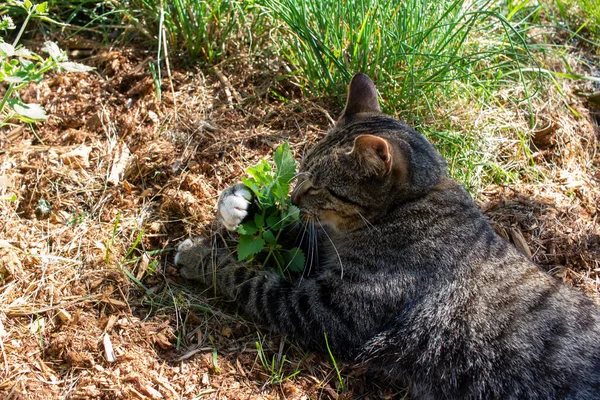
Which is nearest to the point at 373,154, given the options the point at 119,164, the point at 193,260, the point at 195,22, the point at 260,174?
the point at 260,174

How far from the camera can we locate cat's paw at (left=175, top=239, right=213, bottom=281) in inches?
119

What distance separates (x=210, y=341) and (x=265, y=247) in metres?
0.55

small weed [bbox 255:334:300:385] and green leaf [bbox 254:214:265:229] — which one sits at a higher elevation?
green leaf [bbox 254:214:265:229]

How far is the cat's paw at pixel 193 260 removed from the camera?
9.94 ft

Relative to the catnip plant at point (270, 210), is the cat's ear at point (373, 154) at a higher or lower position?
higher

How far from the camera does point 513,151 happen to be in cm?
394

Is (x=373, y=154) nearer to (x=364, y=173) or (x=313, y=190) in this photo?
(x=364, y=173)

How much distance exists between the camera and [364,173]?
2.78 metres

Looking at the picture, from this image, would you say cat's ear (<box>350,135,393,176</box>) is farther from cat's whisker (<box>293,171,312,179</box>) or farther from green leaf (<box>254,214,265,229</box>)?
green leaf (<box>254,214,265,229</box>)

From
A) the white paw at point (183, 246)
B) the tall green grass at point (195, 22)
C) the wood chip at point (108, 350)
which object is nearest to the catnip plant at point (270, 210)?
the white paw at point (183, 246)

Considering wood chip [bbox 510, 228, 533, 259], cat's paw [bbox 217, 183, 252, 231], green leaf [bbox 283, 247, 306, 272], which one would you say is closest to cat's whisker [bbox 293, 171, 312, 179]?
cat's paw [bbox 217, 183, 252, 231]

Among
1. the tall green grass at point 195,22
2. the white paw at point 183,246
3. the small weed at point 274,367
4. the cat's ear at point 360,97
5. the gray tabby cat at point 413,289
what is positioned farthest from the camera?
the tall green grass at point 195,22

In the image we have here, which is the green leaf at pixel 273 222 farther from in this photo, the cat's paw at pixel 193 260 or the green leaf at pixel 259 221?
the cat's paw at pixel 193 260

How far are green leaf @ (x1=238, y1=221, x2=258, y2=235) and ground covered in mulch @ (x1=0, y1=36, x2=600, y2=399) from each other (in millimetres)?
415
